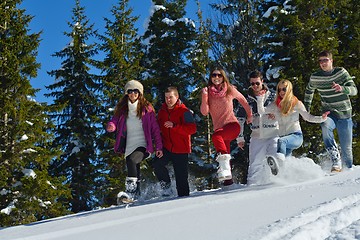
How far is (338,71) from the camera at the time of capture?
6629 mm

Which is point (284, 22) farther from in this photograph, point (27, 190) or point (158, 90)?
point (27, 190)

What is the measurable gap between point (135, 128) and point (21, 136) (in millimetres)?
8609

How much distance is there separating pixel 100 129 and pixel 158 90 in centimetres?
299

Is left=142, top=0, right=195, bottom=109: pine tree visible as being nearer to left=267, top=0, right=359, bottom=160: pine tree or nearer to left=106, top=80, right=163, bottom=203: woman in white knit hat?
left=267, top=0, right=359, bottom=160: pine tree

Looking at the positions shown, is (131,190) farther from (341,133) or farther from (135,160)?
(341,133)

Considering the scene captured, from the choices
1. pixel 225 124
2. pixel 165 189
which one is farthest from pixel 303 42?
pixel 165 189

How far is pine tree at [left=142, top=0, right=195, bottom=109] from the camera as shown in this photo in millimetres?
18062

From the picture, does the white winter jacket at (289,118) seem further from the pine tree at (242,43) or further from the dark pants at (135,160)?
the pine tree at (242,43)

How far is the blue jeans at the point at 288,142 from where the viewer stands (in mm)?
5867

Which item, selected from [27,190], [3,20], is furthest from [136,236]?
[3,20]

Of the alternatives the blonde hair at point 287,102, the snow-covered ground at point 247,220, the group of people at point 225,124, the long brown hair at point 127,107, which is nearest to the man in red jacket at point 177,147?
the group of people at point 225,124

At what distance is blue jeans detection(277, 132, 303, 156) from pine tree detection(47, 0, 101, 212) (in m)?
11.8

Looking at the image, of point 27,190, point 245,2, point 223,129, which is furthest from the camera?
point 245,2

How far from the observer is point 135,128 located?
5824 millimetres
